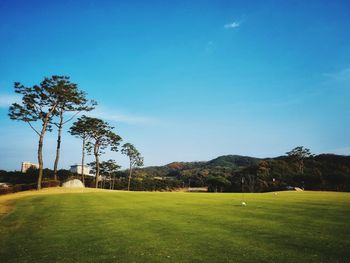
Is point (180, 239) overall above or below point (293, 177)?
below

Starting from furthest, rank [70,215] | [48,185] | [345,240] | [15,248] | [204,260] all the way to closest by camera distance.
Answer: [48,185] < [70,215] < [15,248] < [345,240] < [204,260]

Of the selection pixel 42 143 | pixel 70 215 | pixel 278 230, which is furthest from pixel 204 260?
pixel 42 143

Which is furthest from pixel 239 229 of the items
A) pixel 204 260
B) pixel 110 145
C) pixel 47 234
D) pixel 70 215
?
pixel 110 145

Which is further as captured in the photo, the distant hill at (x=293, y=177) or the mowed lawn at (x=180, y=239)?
the distant hill at (x=293, y=177)

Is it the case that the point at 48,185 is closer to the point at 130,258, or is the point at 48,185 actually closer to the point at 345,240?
the point at 130,258

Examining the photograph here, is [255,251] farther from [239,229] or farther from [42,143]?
[42,143]

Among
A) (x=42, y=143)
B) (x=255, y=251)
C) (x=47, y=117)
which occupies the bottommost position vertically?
(x=255, y=251)

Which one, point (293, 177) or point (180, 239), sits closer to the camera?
point (180, 239)

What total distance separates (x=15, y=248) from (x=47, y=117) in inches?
1844

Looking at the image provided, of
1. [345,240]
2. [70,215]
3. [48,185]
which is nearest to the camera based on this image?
[345,240]

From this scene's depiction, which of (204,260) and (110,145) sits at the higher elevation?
(110,145)

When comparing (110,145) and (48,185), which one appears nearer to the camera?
(48,185)

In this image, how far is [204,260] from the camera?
9.41 m

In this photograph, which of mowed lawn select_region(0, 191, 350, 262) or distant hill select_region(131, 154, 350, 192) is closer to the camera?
mowed lawn select_region(0, 191, 350, 262)
